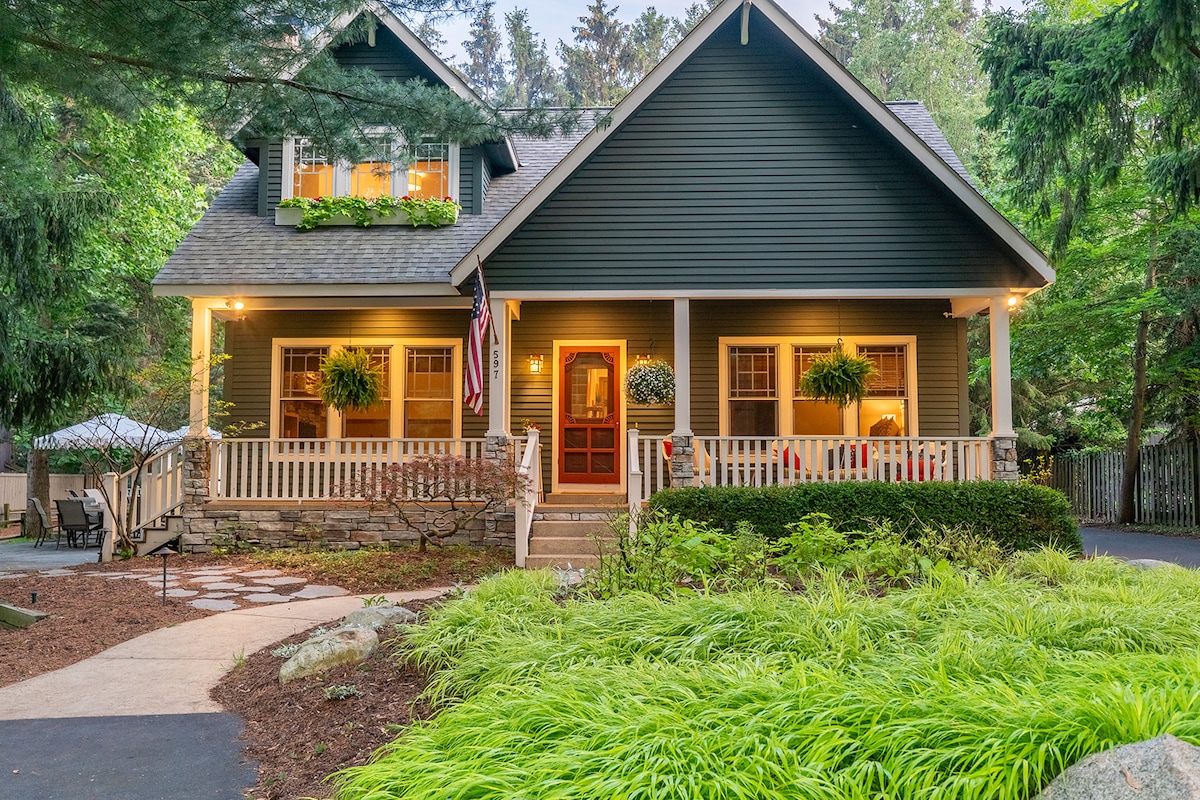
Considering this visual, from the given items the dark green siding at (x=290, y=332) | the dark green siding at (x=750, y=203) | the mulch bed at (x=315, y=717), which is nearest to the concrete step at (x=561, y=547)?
the dark green siding at (x=290, y=332)

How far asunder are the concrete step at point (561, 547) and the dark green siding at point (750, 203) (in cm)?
316

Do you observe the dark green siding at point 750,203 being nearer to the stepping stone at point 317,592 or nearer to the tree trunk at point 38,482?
the stepping stone at point 317,592

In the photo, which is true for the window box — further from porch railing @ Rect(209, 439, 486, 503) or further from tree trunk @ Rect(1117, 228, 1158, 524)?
tree trunk @ Rect(1117, 228, 1158, 524)

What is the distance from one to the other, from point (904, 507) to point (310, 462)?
7.57 m

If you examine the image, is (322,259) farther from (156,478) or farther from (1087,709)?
(1087,709)

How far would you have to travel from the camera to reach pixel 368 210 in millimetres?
12312

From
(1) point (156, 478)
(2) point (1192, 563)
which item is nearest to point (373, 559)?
(1) point (156, 478)

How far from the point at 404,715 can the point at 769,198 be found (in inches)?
328

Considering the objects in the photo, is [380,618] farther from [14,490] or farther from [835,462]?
[14,490]

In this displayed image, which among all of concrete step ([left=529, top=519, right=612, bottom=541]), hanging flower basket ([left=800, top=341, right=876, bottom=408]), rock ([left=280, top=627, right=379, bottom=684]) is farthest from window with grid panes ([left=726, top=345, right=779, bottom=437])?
rock ([left=280, top=627, right=379, bottom=684])

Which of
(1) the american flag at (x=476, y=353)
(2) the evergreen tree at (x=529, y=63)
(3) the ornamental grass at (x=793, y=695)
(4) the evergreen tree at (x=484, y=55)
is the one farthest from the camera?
(4) the evergreen tree at (x=484, y=55)

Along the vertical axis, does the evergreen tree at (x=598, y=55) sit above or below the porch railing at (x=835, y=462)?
above

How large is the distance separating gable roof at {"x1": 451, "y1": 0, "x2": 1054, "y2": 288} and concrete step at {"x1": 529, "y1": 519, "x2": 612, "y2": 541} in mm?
3204

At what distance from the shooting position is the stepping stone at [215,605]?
7.35 m
